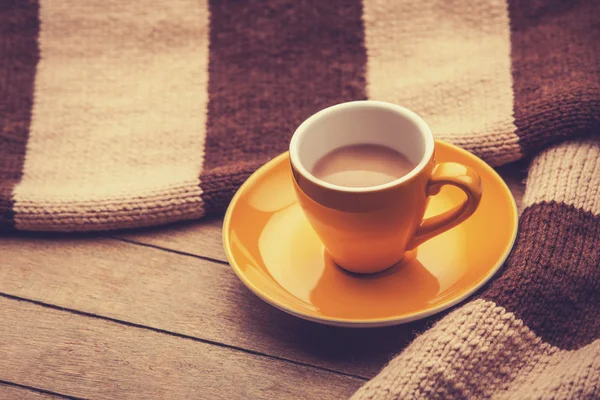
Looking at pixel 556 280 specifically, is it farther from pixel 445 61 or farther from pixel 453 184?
pixel 445 61

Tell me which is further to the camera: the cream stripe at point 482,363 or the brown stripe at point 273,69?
the brown stripe at point 273,69

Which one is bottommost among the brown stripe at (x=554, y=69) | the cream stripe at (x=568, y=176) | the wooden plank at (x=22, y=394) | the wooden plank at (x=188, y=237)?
the wooden plank at (x=22, y=394)

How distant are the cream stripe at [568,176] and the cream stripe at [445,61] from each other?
75 millimetres

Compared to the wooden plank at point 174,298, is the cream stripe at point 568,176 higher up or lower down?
higher up

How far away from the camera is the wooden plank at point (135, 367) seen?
60cm

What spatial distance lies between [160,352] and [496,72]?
1.80 ft

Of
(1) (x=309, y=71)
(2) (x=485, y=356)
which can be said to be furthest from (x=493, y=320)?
(1) (x=309, y=71)

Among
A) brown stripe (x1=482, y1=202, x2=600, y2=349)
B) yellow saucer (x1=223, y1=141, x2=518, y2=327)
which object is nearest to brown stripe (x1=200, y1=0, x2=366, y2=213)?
yellow saucer (x1=223, y1=141, x2=518, y2=327)

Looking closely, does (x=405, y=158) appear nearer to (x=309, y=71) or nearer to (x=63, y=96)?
(x=309, y=71)

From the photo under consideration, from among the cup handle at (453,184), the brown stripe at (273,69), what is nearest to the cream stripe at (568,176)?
the cup handle at (453,184)

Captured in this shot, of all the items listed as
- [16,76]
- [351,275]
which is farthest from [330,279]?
[16,76]

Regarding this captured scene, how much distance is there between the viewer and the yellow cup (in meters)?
0.57

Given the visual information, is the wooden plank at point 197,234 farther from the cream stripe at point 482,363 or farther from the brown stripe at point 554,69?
the cream stripe at point 482,363

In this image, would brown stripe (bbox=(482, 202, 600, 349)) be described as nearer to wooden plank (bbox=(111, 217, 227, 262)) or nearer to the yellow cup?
the yellow cup
